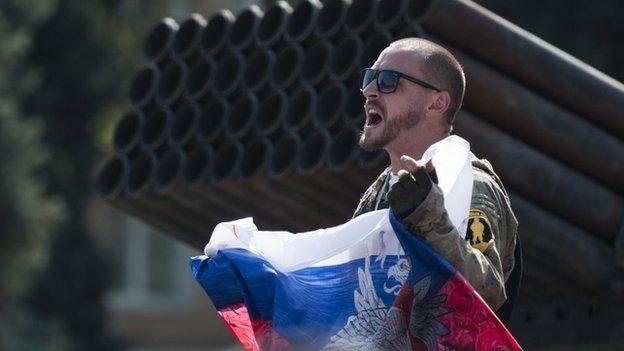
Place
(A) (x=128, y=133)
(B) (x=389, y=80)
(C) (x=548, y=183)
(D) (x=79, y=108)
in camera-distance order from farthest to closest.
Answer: (D) (x=79, y=108)
(A) (x=128, y=133)
(C) (x=548, y=183)
(B) (x=389, y=80)

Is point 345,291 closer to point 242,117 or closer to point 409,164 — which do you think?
point 409,164

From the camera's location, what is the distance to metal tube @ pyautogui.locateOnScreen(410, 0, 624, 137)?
766 cm

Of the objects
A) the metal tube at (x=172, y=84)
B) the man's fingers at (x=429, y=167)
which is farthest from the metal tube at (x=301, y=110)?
the man's fingers at (x=429, y=167)

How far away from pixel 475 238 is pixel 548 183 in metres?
2.30

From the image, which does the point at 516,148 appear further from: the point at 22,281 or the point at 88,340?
the point at 88,340

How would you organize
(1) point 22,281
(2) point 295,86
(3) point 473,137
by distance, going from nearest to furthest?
(3) point 473,137
(2) point 295,86
(1) point 22,281

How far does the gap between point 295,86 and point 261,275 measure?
3.15 metres

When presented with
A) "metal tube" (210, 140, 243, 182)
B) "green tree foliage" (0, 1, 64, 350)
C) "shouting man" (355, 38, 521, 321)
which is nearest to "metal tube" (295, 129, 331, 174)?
"metal tube" (210, 140, 243, 182)

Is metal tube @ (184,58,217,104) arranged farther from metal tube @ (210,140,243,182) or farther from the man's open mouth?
the man's open mouth

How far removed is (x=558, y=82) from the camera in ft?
25.4

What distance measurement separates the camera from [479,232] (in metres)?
5.45

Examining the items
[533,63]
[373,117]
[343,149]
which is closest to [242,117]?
[343,149]

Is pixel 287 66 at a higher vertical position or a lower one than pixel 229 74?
higher

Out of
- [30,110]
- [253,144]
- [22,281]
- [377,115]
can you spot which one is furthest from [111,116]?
[377,115]
